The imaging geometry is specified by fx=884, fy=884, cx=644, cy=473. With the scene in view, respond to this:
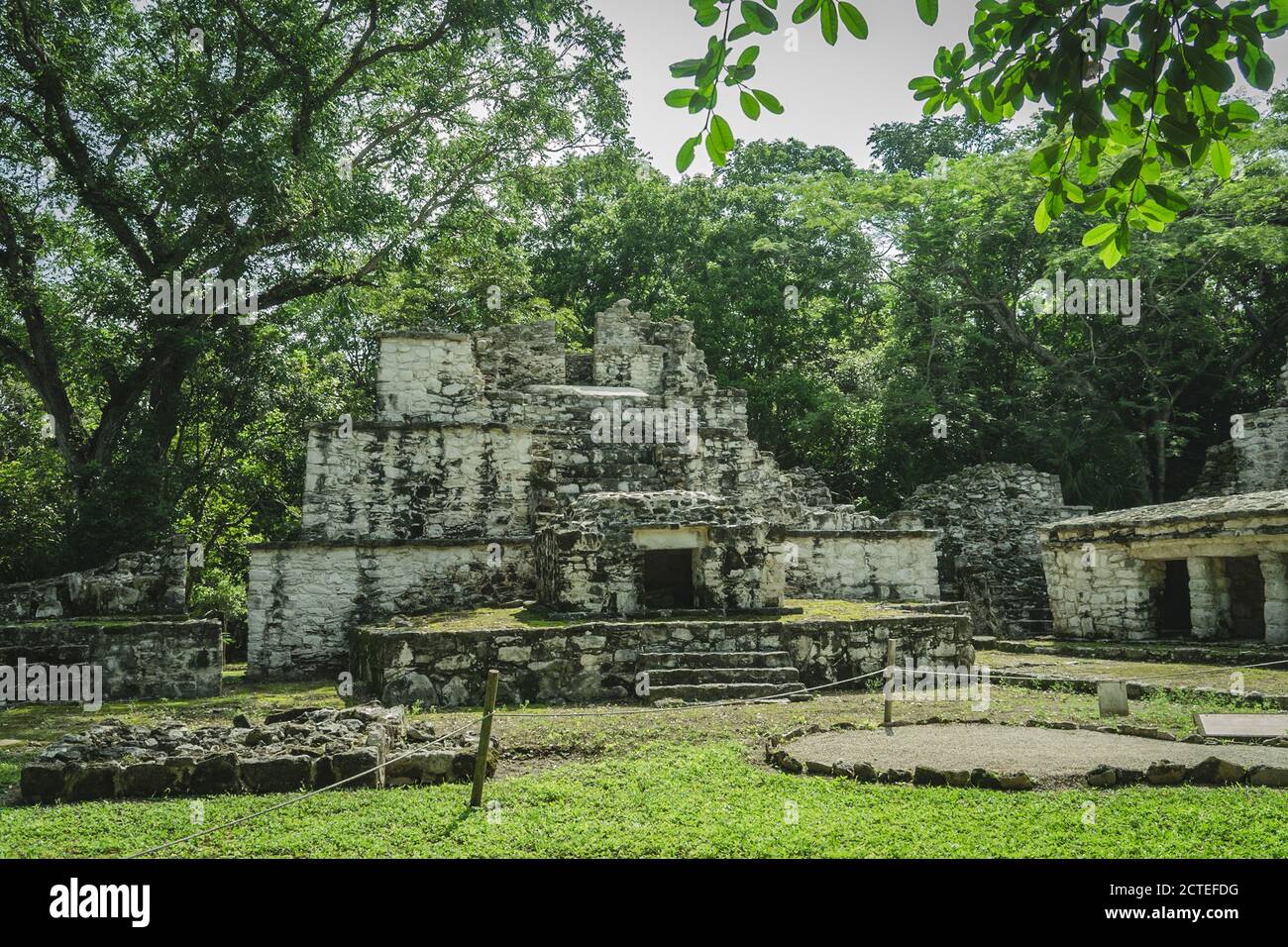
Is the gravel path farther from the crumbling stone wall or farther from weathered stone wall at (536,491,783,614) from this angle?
the crumbling stone wall

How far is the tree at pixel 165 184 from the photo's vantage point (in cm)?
1521

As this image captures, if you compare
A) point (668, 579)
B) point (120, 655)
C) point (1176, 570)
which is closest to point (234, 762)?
point (120, 655)

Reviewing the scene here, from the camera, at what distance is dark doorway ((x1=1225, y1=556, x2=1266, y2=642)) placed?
14.0 metres

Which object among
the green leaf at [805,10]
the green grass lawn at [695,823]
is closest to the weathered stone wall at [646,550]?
the green grass lawn at [695,823]

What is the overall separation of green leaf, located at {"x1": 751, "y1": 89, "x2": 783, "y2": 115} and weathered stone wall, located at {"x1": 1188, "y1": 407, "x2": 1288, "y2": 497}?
718 inches

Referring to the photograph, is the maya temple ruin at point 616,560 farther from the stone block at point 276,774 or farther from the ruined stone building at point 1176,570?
the stone block at point 276,774

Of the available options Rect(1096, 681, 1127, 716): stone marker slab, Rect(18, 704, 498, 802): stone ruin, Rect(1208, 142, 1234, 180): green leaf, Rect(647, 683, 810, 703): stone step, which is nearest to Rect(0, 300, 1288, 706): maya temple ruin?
Rect(647, 683, 810, 703): stone step

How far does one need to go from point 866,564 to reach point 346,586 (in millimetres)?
8548

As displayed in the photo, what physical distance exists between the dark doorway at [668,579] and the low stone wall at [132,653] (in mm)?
5867

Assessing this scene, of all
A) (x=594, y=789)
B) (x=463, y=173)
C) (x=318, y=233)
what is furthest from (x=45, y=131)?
(x=594, y=789)

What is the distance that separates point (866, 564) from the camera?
15289 millimetres

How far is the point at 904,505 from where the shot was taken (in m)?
19.5

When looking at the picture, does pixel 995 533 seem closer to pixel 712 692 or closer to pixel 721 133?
pixel 712 692
